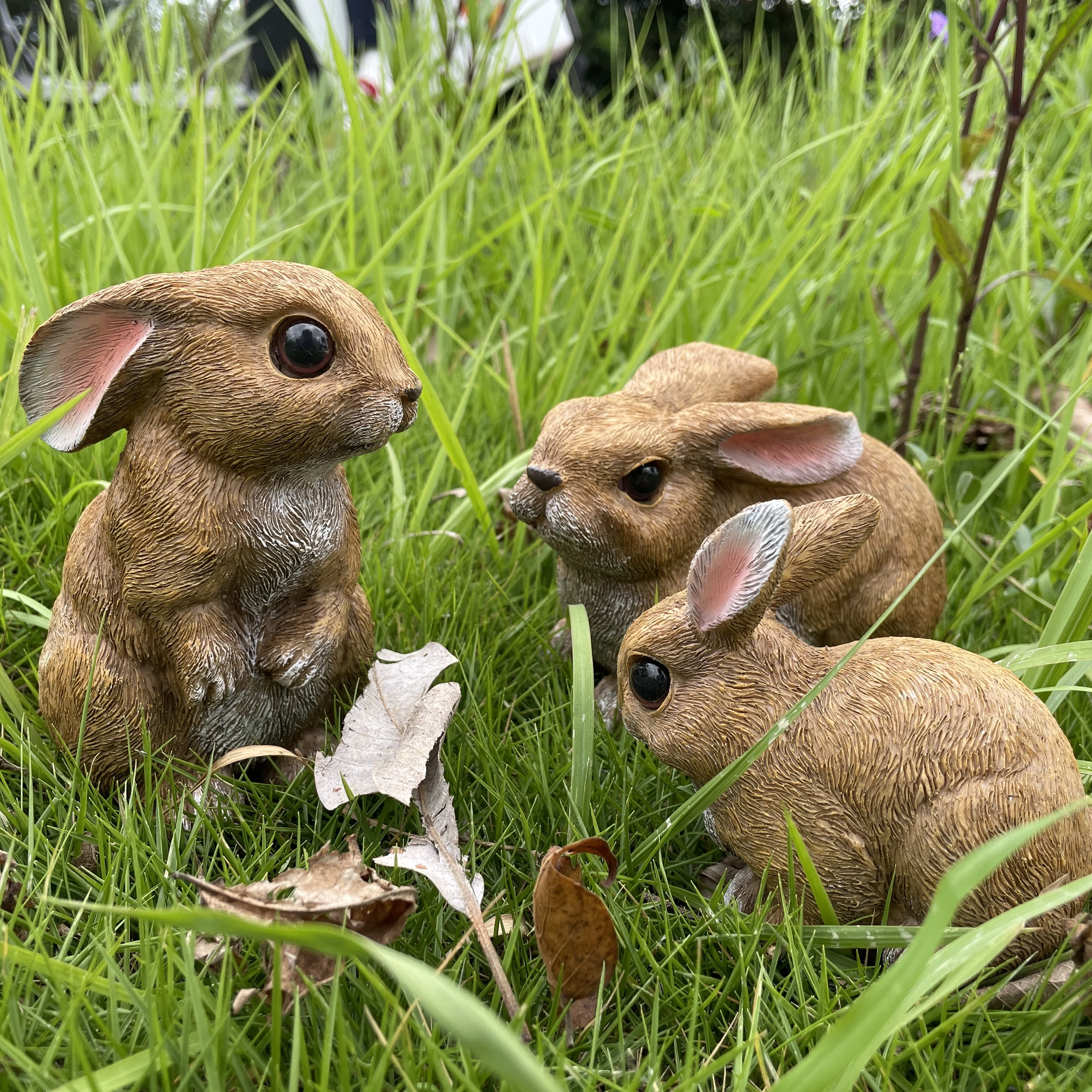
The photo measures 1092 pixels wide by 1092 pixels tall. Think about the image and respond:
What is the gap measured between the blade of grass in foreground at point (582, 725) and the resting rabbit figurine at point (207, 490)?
0.46m

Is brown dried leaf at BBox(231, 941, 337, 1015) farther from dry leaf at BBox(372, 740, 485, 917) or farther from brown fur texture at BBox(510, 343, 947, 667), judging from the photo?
brown fur texture at BBox(510, 343, 947, 667)

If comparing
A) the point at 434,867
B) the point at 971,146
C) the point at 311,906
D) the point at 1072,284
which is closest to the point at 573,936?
the point at 434,867

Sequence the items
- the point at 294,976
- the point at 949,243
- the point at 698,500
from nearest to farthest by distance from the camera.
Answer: the point at 294,976 < the point at 698,500 < the point at 949,243

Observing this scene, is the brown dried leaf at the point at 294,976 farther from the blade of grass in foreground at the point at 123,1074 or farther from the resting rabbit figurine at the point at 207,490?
the resting rabbit figurine at the point at 207,490

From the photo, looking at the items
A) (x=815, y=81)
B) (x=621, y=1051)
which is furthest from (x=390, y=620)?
(x=815, y=81)

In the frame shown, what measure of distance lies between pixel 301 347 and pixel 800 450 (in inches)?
42.1

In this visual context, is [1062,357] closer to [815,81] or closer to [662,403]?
[662,403]

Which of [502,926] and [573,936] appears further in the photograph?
[502,926]

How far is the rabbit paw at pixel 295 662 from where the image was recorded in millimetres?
1934

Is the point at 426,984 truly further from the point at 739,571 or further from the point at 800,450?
the point at 800,450

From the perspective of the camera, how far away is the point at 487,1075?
4.59 feet

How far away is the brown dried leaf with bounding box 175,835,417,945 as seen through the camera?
1.47m

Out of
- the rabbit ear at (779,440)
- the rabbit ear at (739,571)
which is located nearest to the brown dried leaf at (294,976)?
the rabbit ear at (739,571)

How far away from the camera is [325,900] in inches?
60.2
